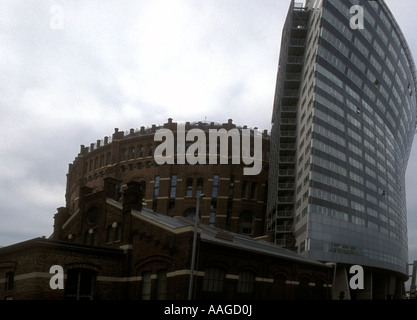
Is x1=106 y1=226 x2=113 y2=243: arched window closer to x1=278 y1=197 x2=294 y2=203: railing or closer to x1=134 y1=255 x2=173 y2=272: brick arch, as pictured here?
x1=134 y1=255 x2=173 y2=272: brick arch

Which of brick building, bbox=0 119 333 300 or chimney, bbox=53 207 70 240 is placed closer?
brick building, bbox=0 119 333 300

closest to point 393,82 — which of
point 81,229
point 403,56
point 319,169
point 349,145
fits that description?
point 403,56

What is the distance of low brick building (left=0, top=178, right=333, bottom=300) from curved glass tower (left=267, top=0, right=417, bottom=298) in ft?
119

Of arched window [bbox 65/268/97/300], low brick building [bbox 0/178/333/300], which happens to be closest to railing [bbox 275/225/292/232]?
low brick building [bbox 0/178/333/300]

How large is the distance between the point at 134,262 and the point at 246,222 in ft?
177

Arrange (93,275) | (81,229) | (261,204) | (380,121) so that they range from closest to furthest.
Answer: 1. (93,275)
2. (81,229)
3. (261,204)
4. (380,121)

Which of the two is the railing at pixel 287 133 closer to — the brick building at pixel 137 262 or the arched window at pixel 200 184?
the arched window at pixel 200 184

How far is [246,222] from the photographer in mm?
85688

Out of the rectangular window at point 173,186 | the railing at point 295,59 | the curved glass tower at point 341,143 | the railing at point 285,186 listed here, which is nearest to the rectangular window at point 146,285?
the curved glass tower at point 341,143

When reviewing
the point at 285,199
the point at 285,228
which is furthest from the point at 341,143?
the point at 285,228

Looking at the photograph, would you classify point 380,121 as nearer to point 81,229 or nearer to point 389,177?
point 389,177

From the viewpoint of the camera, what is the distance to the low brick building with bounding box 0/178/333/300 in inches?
1166

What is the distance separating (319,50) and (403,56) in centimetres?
3535

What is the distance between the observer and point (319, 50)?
80.6 m
